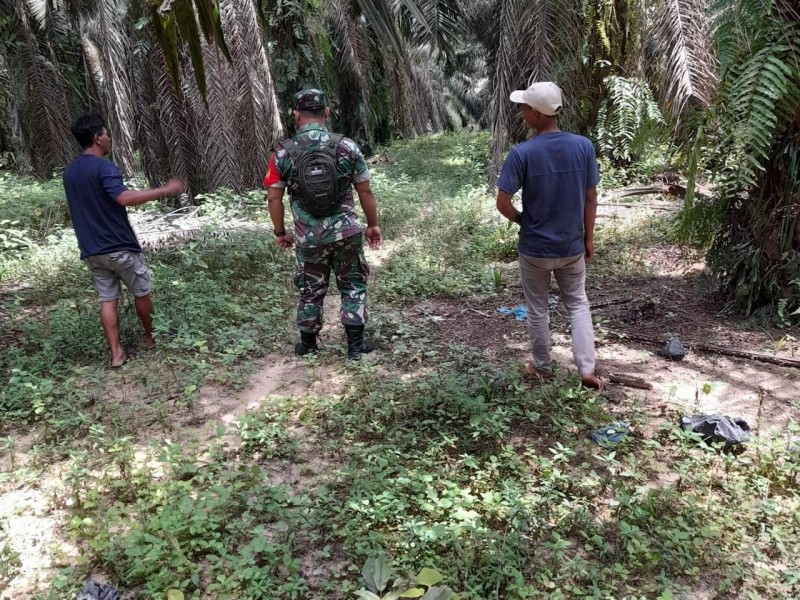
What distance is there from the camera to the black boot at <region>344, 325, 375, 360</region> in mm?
4594

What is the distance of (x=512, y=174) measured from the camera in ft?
11.9

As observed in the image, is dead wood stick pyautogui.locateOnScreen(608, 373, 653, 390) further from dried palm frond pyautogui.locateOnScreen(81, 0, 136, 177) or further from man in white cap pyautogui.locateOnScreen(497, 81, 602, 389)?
dried palm frond pyautogui.locateOnScreen(81, 0, 136, 177)

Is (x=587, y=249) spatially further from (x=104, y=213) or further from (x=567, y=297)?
(x=104, y=213)

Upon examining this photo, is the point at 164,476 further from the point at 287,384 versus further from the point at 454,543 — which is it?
the point at 454,543

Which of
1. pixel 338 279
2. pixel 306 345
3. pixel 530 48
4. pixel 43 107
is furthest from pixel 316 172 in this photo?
pixel 43 107

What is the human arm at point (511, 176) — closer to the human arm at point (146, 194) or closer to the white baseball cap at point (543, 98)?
the white baseball cap at point (543, 98)

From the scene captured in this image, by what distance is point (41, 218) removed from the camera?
902 centimetres

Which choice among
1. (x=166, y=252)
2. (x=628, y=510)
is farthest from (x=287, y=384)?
(x=166, y=252)

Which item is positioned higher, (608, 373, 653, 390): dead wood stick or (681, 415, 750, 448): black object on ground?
(681, 415, 750, 448): black object on ground

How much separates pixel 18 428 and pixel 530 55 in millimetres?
6002

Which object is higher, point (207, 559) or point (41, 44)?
point (41, 44)

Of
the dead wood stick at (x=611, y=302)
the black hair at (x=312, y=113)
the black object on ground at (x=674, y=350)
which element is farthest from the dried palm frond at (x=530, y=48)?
the black object on ground at (x=674, y=350)

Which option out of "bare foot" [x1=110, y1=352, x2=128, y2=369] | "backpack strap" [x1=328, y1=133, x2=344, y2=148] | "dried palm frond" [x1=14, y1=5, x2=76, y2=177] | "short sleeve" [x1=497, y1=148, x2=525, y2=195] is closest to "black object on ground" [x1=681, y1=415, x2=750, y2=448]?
"short sleeve" [x1=497, y1=148, x2=525, y2=195]

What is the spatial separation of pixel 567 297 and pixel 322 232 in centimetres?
179
